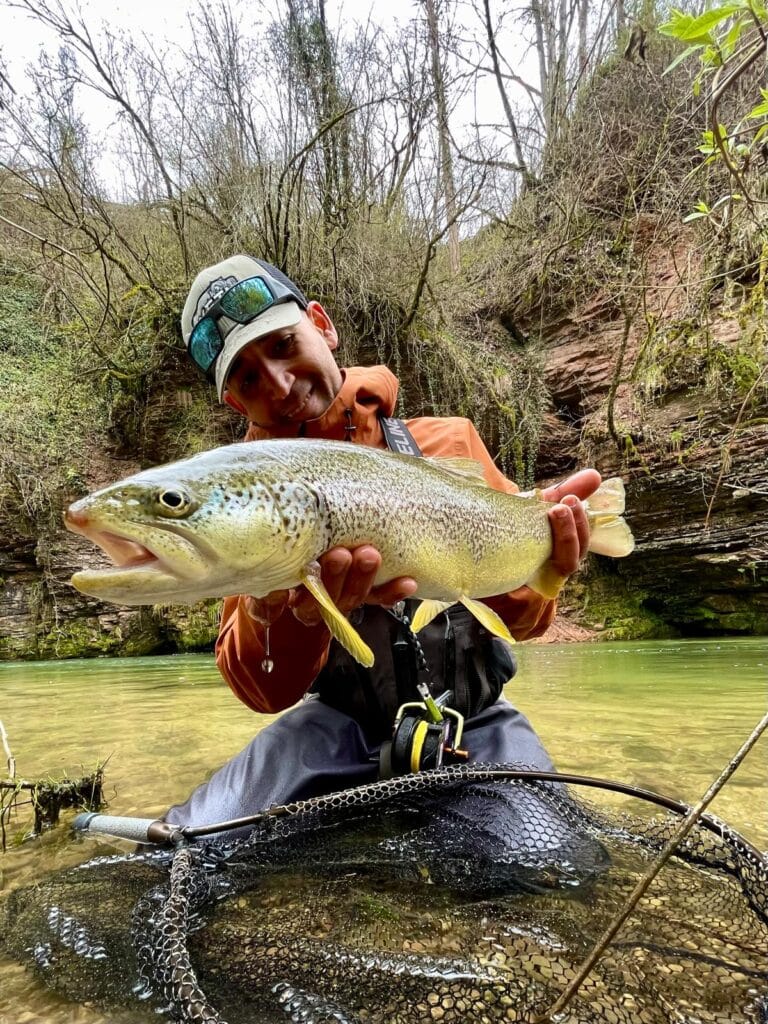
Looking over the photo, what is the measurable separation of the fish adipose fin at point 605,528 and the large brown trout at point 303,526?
16 centimetres

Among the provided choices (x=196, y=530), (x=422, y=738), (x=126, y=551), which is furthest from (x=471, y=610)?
(x=126, y=551)

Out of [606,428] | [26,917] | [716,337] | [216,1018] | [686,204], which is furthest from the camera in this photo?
[686,204]

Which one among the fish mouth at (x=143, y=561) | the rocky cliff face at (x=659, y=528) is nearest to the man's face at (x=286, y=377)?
the fish mouth at (x=143, y=561)

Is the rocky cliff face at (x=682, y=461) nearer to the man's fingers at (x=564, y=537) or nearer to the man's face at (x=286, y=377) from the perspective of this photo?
the man's fingers at (x=564, y=537)

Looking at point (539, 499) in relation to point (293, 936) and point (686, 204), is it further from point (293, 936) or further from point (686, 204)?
point (686, 204)

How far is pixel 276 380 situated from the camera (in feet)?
8.09

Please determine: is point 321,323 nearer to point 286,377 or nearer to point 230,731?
point 286,377

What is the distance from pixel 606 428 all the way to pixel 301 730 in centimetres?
857

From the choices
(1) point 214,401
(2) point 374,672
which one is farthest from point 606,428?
(2) point 374,672

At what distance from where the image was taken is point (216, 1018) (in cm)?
99

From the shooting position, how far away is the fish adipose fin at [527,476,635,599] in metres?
2.35

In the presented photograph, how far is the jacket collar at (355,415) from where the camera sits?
268 centimetres

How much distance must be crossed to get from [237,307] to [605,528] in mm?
1774

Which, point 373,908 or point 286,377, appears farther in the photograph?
point 286,377
